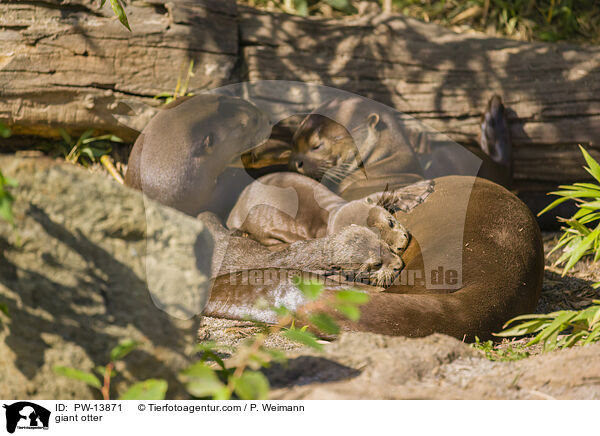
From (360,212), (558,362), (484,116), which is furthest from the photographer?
(484,116)

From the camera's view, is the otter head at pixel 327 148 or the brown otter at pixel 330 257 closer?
the brown otter at pixel 330 257

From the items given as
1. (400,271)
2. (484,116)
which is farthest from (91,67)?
(484,116)

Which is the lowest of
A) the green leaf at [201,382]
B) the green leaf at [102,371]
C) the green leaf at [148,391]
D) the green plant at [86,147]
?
the green plant at [86,147]

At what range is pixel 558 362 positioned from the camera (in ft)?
5.91

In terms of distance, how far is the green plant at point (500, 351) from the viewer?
2.46 meters

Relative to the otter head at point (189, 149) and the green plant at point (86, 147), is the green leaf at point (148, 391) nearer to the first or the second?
the otter head at point (189, 149)

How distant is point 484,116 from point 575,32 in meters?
2.27

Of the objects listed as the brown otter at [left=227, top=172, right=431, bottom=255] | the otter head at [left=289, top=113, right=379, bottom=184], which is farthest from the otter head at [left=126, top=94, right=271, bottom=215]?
the otter head at [left=289, top=113, right=379, bottom=184]

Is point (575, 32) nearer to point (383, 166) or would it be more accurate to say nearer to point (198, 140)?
point (383, 166)

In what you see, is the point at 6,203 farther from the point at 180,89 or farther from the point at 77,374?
the point at 180,89

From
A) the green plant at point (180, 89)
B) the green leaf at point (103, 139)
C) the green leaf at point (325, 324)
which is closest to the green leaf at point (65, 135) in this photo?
the green leaf at point (103, 139)

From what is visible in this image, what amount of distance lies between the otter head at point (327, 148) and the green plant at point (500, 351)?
2016mm

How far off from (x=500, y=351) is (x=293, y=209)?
6.12ft
